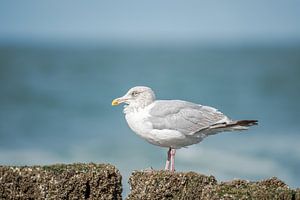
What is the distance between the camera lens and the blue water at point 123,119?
22828 millimetres

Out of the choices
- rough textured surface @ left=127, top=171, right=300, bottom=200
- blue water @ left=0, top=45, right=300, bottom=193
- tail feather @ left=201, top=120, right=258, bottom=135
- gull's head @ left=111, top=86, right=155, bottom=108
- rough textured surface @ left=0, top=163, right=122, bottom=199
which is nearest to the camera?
rough textured surface @ left=0, top=163, right=122, bottom=199

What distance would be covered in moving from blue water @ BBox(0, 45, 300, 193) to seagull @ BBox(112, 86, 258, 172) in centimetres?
845

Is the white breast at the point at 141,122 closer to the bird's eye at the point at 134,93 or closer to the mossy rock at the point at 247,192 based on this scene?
the bird's eye at the point at 134,93

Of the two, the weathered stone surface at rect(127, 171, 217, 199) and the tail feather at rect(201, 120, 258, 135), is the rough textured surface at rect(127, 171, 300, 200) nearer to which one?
the weathered stone surface at rect(127, 171, 217, 199)

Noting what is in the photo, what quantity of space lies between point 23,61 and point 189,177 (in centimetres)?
6089

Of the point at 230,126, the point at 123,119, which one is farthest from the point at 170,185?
the point at 123,119

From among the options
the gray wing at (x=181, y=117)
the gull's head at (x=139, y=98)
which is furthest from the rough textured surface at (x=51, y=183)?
the gull's head at (x=139, y=98)

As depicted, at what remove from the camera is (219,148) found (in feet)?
Result: 79.2

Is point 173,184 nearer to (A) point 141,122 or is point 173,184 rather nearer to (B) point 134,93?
(A) point 141,122

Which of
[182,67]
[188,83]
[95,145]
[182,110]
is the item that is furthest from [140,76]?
[182,110]

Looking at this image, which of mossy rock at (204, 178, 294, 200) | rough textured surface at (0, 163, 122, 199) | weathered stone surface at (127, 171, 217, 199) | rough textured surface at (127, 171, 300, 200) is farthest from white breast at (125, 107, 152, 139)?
mossy rock at (204, 178, 294, 200)

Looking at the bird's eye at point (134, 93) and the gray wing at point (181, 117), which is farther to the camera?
the bird's eye at point (134, 93)

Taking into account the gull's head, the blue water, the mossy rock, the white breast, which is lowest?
the mossy rock

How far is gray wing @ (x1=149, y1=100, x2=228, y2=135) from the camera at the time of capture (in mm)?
11094
